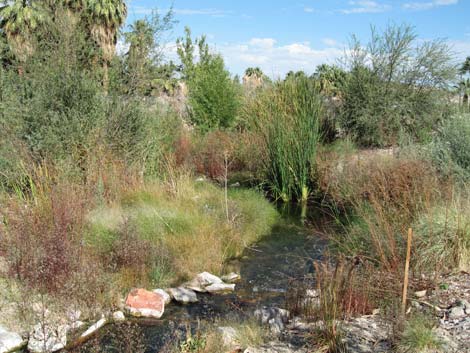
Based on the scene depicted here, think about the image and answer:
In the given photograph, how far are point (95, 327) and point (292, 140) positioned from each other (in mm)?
7226

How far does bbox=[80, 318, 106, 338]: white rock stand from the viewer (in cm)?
501

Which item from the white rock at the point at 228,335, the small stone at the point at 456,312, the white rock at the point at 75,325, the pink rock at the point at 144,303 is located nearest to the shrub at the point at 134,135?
the pink rock at the point at 144,303

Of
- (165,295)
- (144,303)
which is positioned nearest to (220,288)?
(165,295)

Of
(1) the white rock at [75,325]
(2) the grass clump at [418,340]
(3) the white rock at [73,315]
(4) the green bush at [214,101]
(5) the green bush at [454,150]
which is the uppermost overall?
(4) the green bush at [214,101]

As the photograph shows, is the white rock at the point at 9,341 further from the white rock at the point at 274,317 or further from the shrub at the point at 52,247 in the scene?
the white rock at the point at 274,317

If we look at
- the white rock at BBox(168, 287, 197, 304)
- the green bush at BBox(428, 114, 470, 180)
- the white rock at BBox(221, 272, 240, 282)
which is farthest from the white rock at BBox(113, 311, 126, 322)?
the green bush at BBox(428, 114, 470, 180)

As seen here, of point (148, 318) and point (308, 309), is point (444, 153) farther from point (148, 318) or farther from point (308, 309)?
point (148, 318)

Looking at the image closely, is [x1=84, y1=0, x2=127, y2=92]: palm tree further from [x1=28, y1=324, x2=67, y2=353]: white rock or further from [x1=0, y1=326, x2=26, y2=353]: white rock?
[x1=28, y1=324, x2=67, y2=353]: white rock

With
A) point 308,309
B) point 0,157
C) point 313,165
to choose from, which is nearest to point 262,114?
point 313,165

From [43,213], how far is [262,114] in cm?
715

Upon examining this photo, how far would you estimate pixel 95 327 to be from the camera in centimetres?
513

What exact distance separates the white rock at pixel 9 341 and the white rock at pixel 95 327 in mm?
573

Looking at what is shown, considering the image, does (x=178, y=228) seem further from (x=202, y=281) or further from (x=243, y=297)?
(x=243, y=297)

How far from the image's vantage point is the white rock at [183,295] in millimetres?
5977
